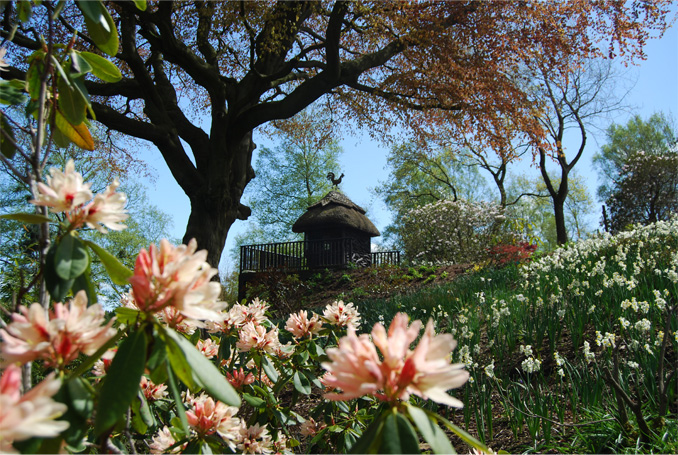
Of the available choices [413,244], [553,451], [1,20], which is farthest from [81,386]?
[413,244]

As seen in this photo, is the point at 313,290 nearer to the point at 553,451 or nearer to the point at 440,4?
the point at 440,4

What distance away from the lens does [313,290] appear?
12062mm

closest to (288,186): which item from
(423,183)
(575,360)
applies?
(423,183)

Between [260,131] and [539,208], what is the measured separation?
27107 mm

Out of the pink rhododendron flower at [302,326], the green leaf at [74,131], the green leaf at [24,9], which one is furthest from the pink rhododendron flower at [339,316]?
the green leaf at [24,9]

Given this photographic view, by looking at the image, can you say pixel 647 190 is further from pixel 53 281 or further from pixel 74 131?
pixel 53 281

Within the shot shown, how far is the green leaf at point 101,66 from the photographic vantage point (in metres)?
1.06

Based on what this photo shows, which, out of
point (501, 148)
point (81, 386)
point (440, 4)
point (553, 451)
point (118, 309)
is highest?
point (440, 4)

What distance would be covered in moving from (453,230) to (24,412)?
14957 mm

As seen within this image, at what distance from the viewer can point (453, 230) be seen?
14.8m

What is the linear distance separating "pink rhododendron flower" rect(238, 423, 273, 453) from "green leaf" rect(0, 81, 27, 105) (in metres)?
1.18

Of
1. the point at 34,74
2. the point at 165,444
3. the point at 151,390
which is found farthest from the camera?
the point at 151,390

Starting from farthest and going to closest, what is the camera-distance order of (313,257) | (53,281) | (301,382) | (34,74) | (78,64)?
(313,257) < (301,382) < (34,74) < (78,64) < (53,281)

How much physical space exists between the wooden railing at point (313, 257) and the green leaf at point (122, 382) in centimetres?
1378
